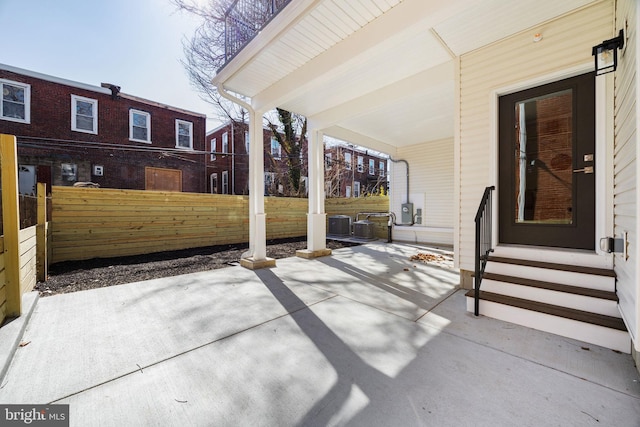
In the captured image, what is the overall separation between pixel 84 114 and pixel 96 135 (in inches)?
34.4

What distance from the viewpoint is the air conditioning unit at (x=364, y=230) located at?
8.19 metres

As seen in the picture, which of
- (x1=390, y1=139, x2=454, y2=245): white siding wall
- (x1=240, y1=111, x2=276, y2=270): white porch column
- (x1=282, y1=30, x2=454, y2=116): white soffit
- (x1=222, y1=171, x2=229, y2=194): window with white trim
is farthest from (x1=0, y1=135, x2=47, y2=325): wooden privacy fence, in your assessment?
(x1=222, y1=171, x2=229, y2=194): window with white trim

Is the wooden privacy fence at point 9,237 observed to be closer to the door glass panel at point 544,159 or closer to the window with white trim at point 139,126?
the door glass panel at point 544,159

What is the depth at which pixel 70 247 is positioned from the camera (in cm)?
471

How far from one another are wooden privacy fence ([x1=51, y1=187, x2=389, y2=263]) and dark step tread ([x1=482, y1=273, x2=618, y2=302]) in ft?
20.0

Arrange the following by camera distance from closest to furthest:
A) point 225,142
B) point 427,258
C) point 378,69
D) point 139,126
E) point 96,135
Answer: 1. point 378,69
2. point 427,258
3. point 96,135
4. point 139,126
5. point 225,142

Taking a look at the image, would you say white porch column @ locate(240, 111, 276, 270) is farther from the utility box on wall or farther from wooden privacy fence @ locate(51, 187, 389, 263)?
the utility box on wall

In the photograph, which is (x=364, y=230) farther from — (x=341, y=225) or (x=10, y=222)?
(x=10, y=222)

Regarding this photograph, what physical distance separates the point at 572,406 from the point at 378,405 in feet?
3.54

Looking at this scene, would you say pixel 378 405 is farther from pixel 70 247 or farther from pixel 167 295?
pixel 70 247

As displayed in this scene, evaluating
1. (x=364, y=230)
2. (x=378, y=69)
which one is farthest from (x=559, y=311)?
(x=364, y=230)

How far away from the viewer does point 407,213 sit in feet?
26.2

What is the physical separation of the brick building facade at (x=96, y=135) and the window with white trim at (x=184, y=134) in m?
0.04

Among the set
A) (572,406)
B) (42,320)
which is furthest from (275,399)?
(42,320)
